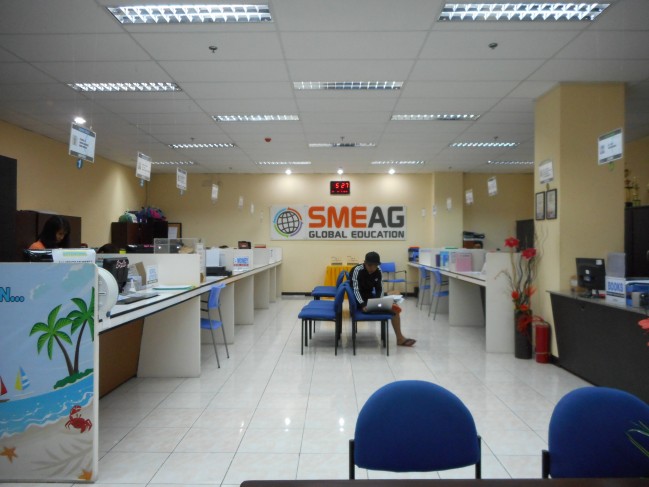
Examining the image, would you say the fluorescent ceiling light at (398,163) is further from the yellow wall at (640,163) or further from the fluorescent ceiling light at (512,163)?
the yellow wall at (640,163)

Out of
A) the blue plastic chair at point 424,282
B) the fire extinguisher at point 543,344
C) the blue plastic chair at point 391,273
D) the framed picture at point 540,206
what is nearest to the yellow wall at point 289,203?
the blue plastic chair at point 391,273

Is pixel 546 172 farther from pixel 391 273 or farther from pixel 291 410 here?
pixel 391 273

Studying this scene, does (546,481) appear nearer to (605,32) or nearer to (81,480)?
(81,480)

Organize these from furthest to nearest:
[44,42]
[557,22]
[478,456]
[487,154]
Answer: [487,154] → [44,42] → [557,22] → [478,456]

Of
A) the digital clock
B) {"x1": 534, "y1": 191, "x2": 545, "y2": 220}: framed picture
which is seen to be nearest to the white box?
{"x1": 534, "y1": 191, "x2": 545, "y2": 220}: framed picture

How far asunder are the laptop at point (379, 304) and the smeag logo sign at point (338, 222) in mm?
6063

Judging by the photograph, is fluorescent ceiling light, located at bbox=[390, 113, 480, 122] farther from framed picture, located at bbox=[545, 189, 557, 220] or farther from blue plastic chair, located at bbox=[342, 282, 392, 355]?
blue plastic chair, located at bbox=[342, 282, 392, 355]

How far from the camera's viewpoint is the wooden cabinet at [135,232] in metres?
9.54

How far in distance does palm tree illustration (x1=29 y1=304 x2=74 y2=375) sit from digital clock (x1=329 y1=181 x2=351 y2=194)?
9071 millimetres

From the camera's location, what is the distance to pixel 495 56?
423 centimetres

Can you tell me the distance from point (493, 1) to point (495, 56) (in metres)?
0.96

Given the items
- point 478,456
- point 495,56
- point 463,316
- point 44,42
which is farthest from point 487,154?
point 478,456

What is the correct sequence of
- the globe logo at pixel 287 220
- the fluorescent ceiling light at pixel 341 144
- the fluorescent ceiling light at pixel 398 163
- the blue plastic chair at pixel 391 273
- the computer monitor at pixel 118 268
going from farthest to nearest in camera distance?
1. the globe logo at pixel 287 220
2. the blue plastic chair at pixel 391 273
3. the fluorescent ceiling light at pixel 398 163
4. the fluorescent ceiling light at pixel 341 144
5. the computer monitor at pixel 118 268

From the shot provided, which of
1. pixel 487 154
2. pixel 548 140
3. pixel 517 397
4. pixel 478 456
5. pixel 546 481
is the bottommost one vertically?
pixel 517 397
